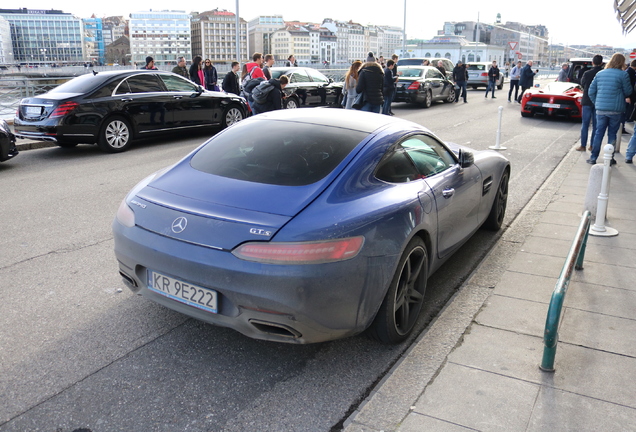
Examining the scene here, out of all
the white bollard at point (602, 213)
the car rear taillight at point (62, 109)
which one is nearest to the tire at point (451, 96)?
the car rear taillight at point (62, 109)

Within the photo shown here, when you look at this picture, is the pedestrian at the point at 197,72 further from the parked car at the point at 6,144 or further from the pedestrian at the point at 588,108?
the pedestrian at the point at 588,108

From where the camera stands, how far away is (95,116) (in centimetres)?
1055

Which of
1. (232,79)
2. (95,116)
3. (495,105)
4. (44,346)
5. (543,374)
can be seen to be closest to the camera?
(543,374)

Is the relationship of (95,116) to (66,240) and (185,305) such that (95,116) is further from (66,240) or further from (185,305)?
(185,305)

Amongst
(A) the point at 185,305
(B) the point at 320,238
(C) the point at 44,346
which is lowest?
(C) the point at 44,346

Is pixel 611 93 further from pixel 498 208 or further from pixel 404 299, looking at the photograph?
pixel 404 299

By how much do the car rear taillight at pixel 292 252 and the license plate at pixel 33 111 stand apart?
8.99m

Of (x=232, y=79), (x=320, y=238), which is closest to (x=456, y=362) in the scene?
(x=320, y=238)

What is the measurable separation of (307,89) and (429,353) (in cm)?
1496

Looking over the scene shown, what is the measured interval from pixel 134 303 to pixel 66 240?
1.83 meters

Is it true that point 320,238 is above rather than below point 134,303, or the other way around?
above

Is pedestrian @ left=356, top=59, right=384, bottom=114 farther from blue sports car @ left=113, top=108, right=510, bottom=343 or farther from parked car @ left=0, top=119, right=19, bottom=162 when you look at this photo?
blue sports car @ left=113, top=108, right=510, bottom=343

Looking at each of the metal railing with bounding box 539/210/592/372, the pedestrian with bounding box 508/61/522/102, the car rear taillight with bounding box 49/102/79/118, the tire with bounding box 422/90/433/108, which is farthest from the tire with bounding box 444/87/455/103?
the metal railing with bounding box 539/210/592/372

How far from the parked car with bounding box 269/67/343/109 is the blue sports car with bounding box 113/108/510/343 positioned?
13071 mm
